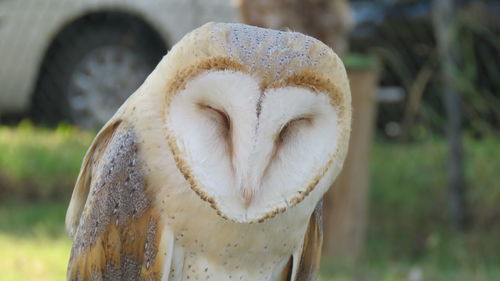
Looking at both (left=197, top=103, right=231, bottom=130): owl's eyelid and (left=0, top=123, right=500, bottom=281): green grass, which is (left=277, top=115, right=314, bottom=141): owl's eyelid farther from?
(left=0, top=123, right=500, bottom=281): green grass

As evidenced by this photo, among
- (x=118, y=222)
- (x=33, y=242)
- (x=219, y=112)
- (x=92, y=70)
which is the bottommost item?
(x=92, y=70)

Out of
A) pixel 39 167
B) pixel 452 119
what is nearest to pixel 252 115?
pixel 452 119

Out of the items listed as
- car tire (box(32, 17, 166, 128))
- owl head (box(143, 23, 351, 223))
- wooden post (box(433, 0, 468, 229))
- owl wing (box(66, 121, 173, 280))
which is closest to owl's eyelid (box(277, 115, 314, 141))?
owl head (box(143, 23, 351, 223))

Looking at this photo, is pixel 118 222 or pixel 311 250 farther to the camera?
pixel 311 250

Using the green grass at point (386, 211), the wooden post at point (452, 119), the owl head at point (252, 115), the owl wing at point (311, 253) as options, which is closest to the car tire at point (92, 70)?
the green grass at point (386, 211)

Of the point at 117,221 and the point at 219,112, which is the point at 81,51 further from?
the point at 219,112

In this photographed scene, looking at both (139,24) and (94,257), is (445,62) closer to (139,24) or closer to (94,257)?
(139,24)

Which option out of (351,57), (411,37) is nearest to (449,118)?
(351,57)

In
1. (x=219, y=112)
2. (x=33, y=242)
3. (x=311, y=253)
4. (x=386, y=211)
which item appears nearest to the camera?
(x=219, y=112)
